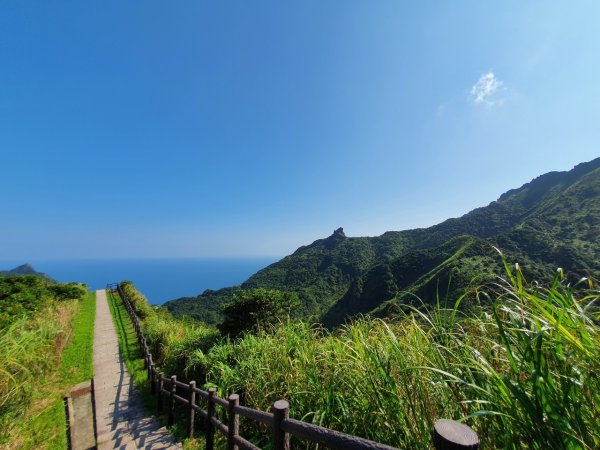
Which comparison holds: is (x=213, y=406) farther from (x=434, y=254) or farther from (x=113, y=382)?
(x=434, y=254)

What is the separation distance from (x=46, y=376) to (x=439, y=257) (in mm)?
58038

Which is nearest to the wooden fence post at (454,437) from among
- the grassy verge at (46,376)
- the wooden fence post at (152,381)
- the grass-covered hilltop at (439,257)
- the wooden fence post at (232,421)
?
the wooden fence post at (232,421)

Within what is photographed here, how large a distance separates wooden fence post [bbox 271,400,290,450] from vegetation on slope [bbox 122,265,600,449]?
13.4 inches

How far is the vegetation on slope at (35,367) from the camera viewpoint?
4.16m

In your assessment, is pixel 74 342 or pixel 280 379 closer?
pixel 280 379

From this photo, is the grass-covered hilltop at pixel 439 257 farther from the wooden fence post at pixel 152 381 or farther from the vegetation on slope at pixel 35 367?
the vegetation on slope at pixel 35 367

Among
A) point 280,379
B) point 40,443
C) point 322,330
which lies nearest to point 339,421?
point 280,379

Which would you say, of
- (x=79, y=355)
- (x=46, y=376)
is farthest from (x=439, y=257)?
(x=46, y=376)

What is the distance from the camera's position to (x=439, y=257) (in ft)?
174

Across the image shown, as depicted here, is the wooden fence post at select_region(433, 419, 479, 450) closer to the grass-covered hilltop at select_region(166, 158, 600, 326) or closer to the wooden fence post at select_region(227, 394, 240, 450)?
the wooden fence post at select_region(227, 394, 240, 450)

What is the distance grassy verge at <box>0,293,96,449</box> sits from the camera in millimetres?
4539

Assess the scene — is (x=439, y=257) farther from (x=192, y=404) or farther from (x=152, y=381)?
(x=192, y=404)

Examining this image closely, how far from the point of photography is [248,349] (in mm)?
5688

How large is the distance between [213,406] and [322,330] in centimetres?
246
